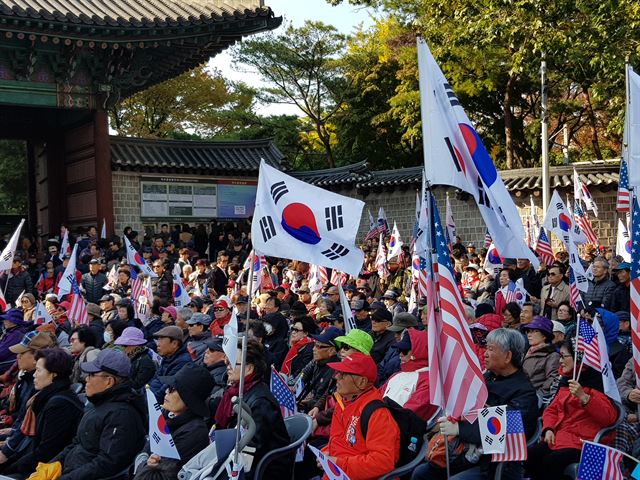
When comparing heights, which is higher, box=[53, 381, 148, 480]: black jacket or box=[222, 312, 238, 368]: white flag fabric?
box=[222, 312, 238, 368]: white flag fabric

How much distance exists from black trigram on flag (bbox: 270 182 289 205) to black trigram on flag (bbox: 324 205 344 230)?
1.05ft

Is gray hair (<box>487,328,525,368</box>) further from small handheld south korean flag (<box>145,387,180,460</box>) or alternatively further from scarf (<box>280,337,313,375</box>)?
scarf (<box>280,337,313,375</box>)

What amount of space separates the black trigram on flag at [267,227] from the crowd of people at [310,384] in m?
0.48

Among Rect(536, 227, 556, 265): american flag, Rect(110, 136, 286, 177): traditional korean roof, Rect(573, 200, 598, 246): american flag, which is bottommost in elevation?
Rect(536, 227, 556, 265): american flag

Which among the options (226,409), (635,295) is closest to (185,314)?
(226,409)

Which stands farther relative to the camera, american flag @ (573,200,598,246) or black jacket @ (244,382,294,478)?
american flag @ (573,200,598,246)

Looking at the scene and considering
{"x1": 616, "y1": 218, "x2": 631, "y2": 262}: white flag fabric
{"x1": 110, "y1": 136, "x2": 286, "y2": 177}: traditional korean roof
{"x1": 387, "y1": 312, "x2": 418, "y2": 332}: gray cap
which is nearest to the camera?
{"x1": 387, "y1": 312, "x2": 418, "y2": 332}: gray cap

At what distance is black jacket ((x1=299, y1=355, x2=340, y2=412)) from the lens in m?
7.54

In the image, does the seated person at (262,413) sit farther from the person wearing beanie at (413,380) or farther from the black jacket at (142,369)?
the black jacket at (142,369)

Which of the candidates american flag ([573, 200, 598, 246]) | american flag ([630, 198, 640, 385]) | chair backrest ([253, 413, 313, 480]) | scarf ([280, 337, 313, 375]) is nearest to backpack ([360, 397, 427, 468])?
chair backrest ([253, 413, 313, 480])

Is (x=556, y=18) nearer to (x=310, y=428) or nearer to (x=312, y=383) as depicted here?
(x=312, y=383)

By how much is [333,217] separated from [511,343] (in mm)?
1513

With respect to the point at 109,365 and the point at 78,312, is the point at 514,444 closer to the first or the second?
the point at 109,365

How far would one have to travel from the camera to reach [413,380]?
661 cm
